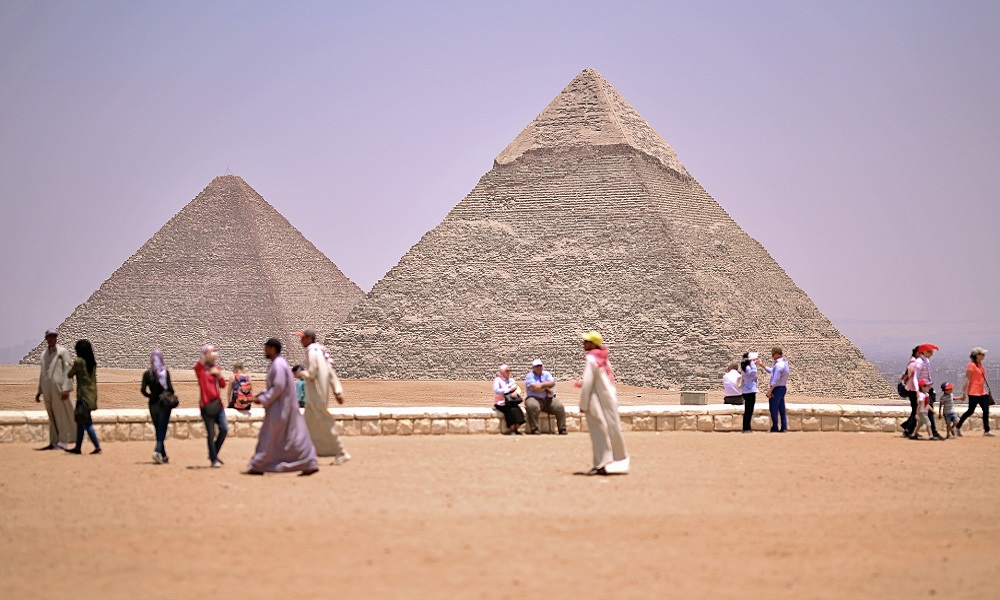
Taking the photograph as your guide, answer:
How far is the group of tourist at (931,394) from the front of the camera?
1606cm

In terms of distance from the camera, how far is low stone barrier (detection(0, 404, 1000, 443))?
49.7ft

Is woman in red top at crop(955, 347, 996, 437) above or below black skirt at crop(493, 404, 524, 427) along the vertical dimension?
above

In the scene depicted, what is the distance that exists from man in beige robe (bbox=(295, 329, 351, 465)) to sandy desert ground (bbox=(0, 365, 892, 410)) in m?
17.5

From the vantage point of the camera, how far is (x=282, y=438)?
1228cm

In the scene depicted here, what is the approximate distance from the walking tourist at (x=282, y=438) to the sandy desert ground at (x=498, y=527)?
223mm

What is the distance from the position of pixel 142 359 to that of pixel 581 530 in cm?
8059

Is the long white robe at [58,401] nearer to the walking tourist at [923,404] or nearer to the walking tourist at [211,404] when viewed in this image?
the walking tourist at [211,404]

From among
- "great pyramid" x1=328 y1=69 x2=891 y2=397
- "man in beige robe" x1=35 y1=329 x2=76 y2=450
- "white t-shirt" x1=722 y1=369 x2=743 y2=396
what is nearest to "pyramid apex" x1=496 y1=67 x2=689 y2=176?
"great pyramid" x1=328 y1=69 x2=891 y2=397

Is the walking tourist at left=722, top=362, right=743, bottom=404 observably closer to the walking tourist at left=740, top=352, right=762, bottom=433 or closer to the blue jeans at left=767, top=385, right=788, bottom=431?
the walking tourist at left=740, top=352, right=762, bottom=433

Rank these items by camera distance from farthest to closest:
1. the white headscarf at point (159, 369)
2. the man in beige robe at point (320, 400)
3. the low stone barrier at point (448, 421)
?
the low stone barrier at point (448, 421) → the white headscarf at point (159, 369) → the man in beige robe at point (320, 400)

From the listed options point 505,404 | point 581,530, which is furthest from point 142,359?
point 581,530

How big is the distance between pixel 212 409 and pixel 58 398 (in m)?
2.03

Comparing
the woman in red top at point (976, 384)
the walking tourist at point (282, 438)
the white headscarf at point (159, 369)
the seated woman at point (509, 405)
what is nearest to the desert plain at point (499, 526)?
the walking tourist at point (282, 438)

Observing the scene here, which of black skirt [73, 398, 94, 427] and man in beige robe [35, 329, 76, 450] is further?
man in beige robe [35, 329, 76, 450]
